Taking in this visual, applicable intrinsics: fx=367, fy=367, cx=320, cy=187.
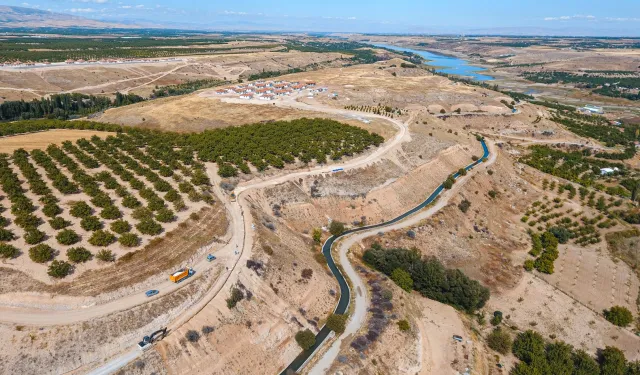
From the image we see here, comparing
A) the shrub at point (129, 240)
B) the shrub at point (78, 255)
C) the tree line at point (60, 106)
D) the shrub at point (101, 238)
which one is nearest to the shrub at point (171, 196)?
the shrub at point (129, 240)

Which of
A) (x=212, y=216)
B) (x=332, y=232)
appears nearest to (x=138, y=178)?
(x=212, y=216)

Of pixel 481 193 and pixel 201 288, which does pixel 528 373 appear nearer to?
pixel 201 288

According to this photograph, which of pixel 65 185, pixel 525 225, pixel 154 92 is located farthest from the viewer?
pixel 154 92

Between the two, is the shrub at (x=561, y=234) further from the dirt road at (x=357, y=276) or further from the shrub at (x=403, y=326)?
the shrub at (x=403, y=326)

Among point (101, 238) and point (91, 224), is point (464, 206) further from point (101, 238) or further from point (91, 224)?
point (91, 224)

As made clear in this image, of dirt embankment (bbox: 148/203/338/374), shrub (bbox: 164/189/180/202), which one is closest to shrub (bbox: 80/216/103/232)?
shrub (bbox: 164/189/180/202)

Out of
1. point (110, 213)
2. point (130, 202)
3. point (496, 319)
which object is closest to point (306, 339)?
point (496, 319)
